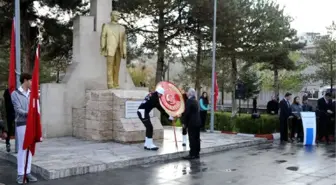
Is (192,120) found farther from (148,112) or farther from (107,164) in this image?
(107,164)

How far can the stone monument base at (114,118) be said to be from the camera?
10.9 meters

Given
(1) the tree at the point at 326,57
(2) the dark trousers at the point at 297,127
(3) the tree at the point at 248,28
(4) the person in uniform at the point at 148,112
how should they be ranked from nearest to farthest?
(4) the person in uniform at the point at 148,112 → (2) the dark trousers at the point at 297,127 → (3) the tree at the point at 248,28 → (1) the tree at the point at 326,57

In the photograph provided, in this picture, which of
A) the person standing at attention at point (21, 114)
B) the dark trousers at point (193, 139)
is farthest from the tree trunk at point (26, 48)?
the person standing at attention at point (21, 114)

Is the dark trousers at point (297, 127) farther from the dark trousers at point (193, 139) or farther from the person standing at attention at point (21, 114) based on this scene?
the person standing at attention at point (21, 114)

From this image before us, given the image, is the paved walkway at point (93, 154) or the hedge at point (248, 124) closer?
the paved walkway at point (93, 154)

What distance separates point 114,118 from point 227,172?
4.34 meters

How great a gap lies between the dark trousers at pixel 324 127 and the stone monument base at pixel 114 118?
238 inches

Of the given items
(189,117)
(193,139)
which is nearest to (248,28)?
(189,117)

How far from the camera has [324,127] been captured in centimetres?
1367

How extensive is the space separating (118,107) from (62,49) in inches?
417

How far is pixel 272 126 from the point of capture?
15352 mm

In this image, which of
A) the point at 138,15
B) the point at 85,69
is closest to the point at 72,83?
the point at 85,69

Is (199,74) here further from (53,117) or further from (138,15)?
(53,117)

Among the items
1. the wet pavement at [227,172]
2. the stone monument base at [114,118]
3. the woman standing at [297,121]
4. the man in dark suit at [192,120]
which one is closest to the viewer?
the wet pavement at [227,172]
